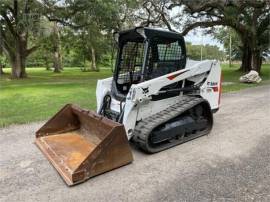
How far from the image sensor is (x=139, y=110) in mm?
4566

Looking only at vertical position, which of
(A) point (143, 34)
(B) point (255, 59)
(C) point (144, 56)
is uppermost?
(A) point (143, 34)

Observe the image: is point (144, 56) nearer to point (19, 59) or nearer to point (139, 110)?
point (139, 110)

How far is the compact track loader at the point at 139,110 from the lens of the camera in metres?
3.99

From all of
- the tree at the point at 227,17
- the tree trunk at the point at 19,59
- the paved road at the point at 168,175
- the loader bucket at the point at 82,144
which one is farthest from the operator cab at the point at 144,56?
the tree trunk at the point at 19,59

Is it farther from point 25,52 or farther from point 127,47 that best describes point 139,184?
point 25,52

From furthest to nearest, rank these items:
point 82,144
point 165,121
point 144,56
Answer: point 144,56 → point 82,144 → point 165,121

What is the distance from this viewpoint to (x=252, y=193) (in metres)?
3.25

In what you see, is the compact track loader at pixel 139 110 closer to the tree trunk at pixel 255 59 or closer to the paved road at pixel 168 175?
the paved road at pixel 168 175

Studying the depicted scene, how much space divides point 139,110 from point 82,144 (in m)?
1.09

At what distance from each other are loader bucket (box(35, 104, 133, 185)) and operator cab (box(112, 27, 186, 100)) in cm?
82

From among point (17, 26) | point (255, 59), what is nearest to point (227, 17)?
point (255, 59)

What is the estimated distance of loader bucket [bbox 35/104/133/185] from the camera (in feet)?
11.9

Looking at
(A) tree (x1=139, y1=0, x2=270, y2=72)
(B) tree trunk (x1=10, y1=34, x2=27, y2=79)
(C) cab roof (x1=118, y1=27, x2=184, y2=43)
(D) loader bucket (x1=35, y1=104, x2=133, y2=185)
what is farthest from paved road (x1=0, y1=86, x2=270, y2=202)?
(B) tree trunk (x1=10, y1=34, x2=27, y2=79)

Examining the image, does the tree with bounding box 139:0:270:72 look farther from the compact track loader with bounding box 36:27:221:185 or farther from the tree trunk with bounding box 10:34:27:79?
the compact track loader with bounding box 36:27:221:185
